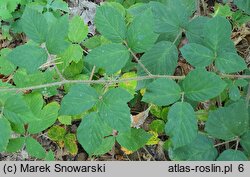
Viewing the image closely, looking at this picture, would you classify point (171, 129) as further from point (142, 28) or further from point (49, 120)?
point (49, 120)

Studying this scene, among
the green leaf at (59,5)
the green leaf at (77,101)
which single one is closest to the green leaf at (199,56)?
the green leaf at (77,101)

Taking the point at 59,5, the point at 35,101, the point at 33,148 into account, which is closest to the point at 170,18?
the point at 35,101

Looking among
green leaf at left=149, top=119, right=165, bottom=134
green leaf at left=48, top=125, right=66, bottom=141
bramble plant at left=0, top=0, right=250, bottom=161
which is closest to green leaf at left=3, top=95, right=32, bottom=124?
bramble plant at left=0, top=0, right=250, bottom=161

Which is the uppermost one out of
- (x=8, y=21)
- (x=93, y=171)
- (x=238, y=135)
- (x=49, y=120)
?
(x=8, y=21)

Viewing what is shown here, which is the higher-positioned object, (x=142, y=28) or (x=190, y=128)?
(x=142, y=28)

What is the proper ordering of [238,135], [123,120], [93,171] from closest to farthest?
1. [123,120]
2. [238,135]
3. [93,171]

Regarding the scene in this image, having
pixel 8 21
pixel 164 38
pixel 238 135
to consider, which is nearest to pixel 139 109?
pixel 164 38
